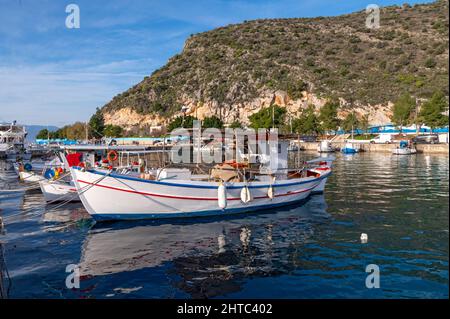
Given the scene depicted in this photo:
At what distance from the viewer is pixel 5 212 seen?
67.2 feet

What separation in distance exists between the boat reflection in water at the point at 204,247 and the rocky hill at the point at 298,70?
3252 inches

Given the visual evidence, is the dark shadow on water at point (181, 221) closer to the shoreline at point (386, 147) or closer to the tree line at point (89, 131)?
the shoreline at point (386, 147)

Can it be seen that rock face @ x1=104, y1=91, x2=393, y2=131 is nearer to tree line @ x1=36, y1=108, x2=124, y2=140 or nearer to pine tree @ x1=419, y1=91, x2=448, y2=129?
tree line @ x1=36, y1=108, x2=124, y2=140

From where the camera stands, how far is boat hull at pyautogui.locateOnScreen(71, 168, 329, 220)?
1598cm

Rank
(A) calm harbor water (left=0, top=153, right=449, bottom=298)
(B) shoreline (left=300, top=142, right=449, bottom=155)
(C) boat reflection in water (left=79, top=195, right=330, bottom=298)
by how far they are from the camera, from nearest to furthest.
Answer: (A) calm harbor water (left=0, top=153, right=449, bottom=298), (C) boat reflection in water (left=79, top=195, right=330, bottom=298), (B) shoreline (left=300, top=142, right=449, bottom=155)

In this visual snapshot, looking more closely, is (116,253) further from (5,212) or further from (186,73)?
(186,73)

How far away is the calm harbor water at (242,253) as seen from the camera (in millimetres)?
9609

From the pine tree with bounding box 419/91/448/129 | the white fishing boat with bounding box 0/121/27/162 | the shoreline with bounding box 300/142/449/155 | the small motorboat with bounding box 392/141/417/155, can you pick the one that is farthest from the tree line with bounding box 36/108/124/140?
the pine tree with bounding box 419/91/448/129

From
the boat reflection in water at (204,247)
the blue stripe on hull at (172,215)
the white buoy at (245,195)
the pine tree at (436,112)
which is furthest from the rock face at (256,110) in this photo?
the boat reflection in water at (204,247)

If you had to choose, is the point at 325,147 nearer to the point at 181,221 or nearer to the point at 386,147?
the point at 386,147

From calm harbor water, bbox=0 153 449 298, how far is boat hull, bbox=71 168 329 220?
59cm
